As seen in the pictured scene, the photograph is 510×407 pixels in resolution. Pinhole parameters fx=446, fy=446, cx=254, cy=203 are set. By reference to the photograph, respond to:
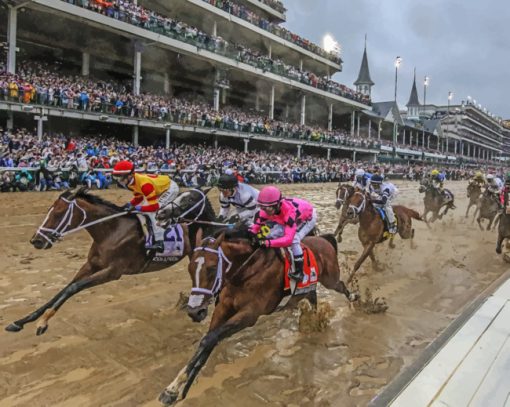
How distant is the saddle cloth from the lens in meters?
4.70

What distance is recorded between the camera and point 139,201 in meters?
5.75

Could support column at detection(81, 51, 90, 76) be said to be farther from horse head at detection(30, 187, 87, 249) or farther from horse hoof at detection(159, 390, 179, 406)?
horse hoof at detection(159, 390, 179, 406)

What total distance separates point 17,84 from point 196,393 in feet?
63.8

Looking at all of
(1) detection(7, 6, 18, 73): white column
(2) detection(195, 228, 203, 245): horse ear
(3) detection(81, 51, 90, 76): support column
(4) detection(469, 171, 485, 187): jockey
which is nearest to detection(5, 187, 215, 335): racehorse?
(2) detection(195, 228, 203, 245): horse ear

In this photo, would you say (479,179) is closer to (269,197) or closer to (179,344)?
(269,197)

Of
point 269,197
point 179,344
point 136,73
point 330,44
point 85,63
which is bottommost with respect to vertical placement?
point 179,344

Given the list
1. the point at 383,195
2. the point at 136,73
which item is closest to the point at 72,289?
the point at 383,195

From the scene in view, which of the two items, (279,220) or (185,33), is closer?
(279,220)

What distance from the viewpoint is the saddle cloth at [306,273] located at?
4.70 meters

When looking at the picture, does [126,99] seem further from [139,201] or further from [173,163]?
[139,201]

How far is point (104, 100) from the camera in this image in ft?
74.1

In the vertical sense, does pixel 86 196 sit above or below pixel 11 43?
below

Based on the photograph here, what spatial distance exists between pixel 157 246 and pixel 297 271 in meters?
1.84

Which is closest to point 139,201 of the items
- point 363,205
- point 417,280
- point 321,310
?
point 321,310
